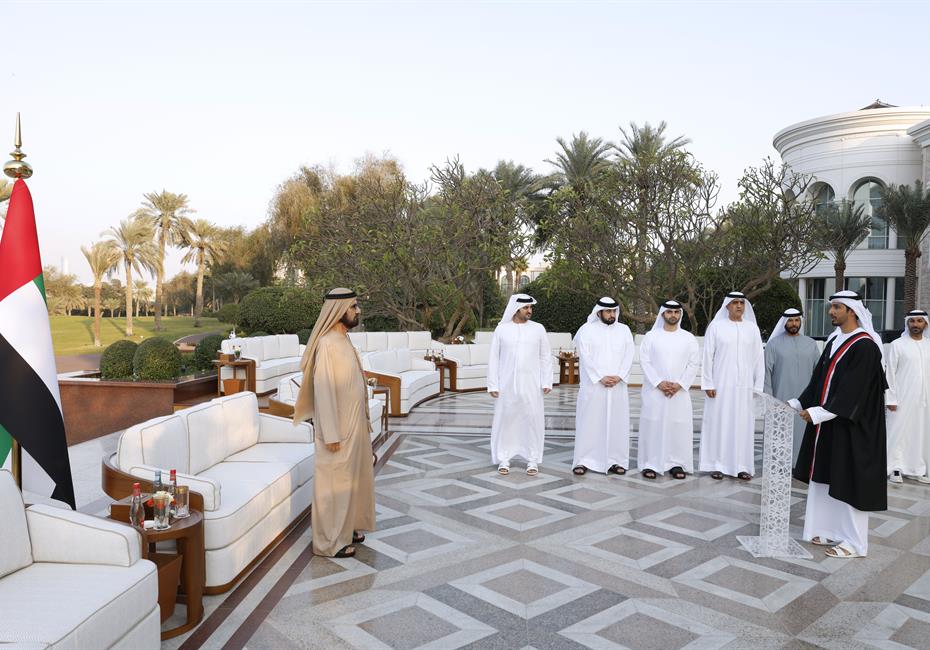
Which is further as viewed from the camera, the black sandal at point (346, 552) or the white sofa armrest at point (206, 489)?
the black sandal at point (346, 552)

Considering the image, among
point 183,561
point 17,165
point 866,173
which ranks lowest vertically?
point 183,561

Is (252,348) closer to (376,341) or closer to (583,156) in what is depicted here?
(376,341)

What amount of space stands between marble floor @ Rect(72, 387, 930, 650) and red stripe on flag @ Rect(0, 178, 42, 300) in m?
2.04

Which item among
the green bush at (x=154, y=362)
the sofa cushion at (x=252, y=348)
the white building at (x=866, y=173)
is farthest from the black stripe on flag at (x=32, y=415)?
the white building at (x=866, y=173)

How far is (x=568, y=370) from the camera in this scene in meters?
15.0

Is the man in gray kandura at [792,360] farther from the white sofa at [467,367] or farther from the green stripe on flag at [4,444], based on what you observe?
the white sofa at [467,367]

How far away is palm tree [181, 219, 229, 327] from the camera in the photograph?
3034 centimetres

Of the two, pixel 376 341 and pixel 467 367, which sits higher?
pixel 376 341

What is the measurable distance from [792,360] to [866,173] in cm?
1935

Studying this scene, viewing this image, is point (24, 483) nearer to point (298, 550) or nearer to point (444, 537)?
point (298, 550)

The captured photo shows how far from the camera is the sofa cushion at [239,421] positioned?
17.4ft

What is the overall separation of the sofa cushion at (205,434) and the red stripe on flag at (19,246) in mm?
1294

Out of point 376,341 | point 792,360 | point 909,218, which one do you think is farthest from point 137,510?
point 909,218

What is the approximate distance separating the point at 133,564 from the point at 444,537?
7.55 feet
